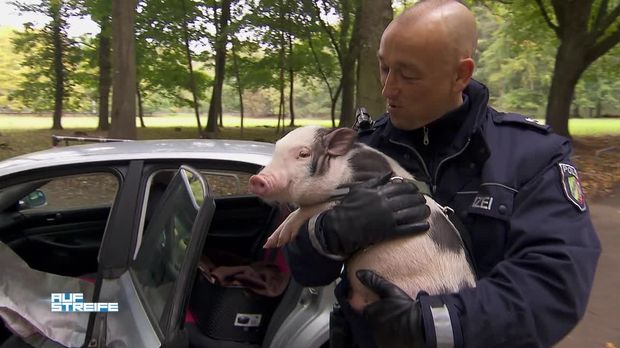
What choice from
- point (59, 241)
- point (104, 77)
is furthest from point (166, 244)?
point (104, 77)

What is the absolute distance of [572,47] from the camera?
1394cm

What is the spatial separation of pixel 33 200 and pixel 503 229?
326cm

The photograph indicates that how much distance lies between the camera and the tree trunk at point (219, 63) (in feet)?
57.3

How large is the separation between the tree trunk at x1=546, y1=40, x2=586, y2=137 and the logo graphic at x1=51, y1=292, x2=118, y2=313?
45.5 feet

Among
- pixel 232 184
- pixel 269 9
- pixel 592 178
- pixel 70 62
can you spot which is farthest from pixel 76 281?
pixel 70 62

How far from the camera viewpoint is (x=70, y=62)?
92.8 ft

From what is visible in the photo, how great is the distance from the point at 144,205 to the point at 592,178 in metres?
10.4

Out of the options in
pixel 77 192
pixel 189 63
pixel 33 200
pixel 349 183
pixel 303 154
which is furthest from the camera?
pixel 189 63

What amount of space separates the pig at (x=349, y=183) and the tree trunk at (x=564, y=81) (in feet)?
45.8

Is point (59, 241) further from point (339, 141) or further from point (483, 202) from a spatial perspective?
point (483, 202)

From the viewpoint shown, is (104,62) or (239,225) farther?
(104,62)

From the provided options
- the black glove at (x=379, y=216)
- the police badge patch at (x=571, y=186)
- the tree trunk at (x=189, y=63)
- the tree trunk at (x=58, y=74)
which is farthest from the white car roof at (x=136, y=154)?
the tree trunk at (x=58, y=74)

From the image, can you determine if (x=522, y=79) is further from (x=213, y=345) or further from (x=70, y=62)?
(x=213, y=345)

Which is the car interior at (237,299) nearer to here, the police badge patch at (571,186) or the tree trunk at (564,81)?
the police badge patch at (571,186)
